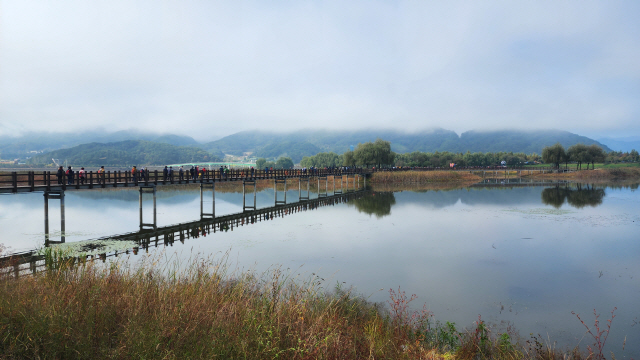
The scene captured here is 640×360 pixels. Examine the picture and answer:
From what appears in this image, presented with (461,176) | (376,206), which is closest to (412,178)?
(461,176)

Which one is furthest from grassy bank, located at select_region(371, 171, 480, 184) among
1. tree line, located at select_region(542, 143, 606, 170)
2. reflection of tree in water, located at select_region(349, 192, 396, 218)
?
tree line, located at select_region(542, 143, 606, 170)

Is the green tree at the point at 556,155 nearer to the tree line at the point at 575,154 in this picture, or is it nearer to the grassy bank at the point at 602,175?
the tree line at the point at 575,154

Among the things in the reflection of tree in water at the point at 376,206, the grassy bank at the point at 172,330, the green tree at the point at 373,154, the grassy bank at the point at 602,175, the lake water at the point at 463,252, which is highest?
the green tree at the point at 373,154

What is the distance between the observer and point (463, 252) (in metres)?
24.2

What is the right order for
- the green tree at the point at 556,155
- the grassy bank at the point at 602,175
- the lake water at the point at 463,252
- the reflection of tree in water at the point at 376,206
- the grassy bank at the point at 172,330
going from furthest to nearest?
the green tree at the point at 556,155 → the grassy bank at the point at 602,175 → the reflection of tree in water at the point at 376,206 → the lake water at the point at 463,252 → the grassy bank at the point at 172,330

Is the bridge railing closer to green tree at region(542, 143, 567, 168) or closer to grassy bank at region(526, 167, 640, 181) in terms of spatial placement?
grassy bank at region(526, 167, 640, 181)

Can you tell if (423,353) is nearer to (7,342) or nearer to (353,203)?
(7,342)

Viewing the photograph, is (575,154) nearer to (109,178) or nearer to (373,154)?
(373,154)

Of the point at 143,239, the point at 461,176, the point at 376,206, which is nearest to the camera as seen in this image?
the point at 143,239

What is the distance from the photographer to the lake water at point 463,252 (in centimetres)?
1467

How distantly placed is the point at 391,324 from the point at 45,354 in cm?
902

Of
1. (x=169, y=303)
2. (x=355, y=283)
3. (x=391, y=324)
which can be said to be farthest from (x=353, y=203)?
(x=169, y=303)

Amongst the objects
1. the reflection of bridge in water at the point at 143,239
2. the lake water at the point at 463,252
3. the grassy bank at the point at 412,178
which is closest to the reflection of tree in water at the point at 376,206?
the lake water at the point at 463,252

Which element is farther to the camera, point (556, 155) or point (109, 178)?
point (556, 155)
